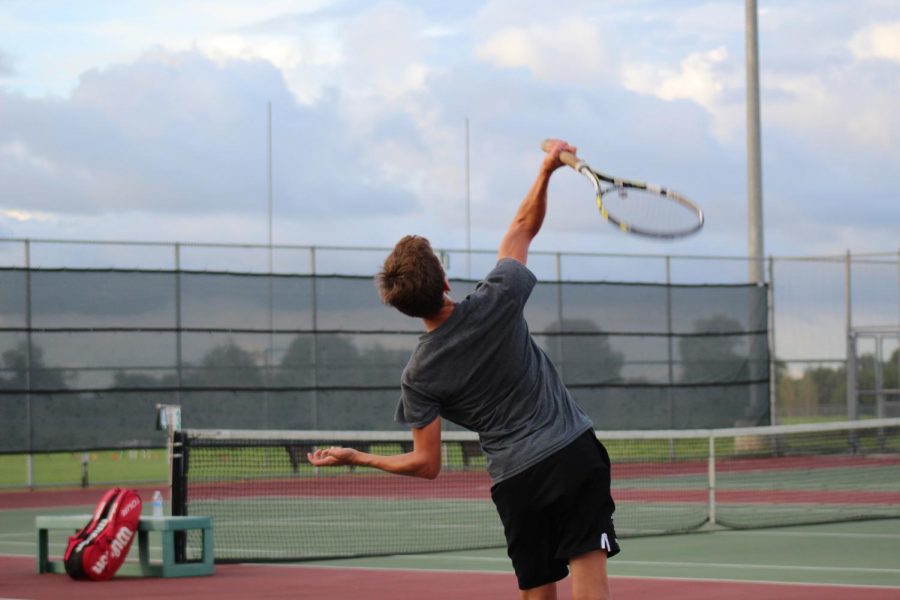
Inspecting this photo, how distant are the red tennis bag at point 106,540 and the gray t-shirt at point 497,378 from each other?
5.26 metres

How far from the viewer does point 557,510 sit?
3977 mm

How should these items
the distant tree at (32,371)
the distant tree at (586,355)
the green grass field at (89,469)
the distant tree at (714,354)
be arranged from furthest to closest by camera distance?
the distant tree at (714,354)
the distant tree at (586,355)
the green grass field at (89,469)
the distant tree at (32,371)

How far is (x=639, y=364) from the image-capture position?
21016mm

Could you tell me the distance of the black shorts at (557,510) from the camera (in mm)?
3928

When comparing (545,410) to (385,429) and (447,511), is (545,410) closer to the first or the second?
(447,511)

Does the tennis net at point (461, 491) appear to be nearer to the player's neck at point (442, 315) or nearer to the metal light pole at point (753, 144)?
the metal light pole at point (753, 144)

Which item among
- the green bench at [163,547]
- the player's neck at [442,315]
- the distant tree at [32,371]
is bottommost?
the green bench at [163,547]

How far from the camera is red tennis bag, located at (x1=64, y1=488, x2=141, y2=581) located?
28.9 ft

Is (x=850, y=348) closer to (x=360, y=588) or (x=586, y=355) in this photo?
(x=586, y=355)

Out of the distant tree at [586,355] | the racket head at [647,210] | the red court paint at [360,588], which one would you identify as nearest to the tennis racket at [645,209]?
the racket head at [647,210]

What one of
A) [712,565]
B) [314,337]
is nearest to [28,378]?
[314,337]

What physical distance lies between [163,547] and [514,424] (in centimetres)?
550

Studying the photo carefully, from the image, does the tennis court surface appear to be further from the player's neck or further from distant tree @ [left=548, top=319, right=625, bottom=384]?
distant tree @ [left=548, top=319, right=625, bottom=384]

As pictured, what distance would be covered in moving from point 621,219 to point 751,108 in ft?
65.3
